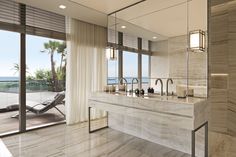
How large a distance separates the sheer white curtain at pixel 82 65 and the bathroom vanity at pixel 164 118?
0.72 metres

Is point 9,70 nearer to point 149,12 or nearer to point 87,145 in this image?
point 87,145

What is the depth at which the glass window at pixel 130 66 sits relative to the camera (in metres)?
3.70

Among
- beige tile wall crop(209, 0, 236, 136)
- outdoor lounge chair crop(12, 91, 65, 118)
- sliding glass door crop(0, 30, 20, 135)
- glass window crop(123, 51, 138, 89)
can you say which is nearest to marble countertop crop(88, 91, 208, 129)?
beige tile wall crop(209, 0, 236, 136)

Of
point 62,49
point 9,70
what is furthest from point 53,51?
point 9,70

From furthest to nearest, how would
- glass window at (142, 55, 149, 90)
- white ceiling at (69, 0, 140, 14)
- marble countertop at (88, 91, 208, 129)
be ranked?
glass window at (142, 55, 149, 90), white ceiling at (69, 0, 140, 14), marble countertop at (88, 91, 208, 129)

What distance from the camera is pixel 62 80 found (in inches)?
172


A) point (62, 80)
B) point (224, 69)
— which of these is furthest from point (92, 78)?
point (224, 69)

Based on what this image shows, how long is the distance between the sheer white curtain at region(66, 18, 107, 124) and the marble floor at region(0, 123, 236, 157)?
0.72 metres

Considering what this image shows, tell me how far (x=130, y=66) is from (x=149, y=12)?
1196 mm

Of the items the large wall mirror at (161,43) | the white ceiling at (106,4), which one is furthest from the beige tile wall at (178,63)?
the white ceiling at (106,4)

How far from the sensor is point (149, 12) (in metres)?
3.29

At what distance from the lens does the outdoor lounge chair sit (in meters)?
3.90

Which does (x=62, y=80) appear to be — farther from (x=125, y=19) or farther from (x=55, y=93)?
(x=125, y=19)

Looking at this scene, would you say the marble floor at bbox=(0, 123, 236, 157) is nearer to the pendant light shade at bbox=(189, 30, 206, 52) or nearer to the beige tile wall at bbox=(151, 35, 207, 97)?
the beige tile wall at bbox=(151, 35, 207, 97)
